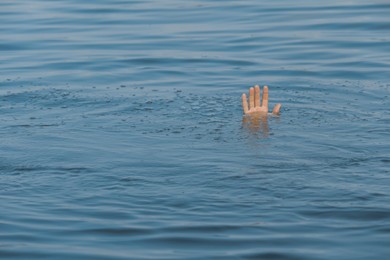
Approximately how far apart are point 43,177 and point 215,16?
32.9 ft

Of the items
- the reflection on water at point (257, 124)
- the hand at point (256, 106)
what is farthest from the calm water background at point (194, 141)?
the hand at point (256, 106)

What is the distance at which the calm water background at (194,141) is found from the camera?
7285 millimetres

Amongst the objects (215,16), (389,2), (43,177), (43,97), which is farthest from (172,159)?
(389,2)

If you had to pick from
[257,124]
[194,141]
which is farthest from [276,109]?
[194,141]

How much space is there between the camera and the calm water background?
23.9 ft

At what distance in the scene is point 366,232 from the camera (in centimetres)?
725

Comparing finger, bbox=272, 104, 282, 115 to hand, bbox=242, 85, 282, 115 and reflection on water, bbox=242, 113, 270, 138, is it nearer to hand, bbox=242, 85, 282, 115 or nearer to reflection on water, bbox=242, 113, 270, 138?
hand, bbox=242, 85, 282, 115

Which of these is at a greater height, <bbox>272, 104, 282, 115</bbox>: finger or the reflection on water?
<bbox>272, 104, 282, 115</bbox>: finger

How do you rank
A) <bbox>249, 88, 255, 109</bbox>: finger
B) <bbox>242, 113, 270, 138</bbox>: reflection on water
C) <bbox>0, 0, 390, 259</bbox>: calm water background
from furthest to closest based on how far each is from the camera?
<bbox>249, 88, 255, 109</bbox>: finger → <bbox>242, 113, 270, 138</bbox>: reflection on water → <bbox>0, 0, 390, 259</bbox>: calm water background

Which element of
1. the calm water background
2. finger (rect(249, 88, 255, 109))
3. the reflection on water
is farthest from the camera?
finger (rect(249, 88, 255, 109))

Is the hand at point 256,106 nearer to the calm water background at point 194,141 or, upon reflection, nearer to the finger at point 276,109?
the finger at point 276,109

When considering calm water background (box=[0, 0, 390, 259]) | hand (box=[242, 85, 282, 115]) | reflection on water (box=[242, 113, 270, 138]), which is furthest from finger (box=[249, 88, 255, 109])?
calm water background (box=[0, 0, 390, 259])

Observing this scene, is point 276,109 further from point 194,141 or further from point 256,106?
point 194,141

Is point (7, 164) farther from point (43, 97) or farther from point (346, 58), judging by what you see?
point (346, 58)
